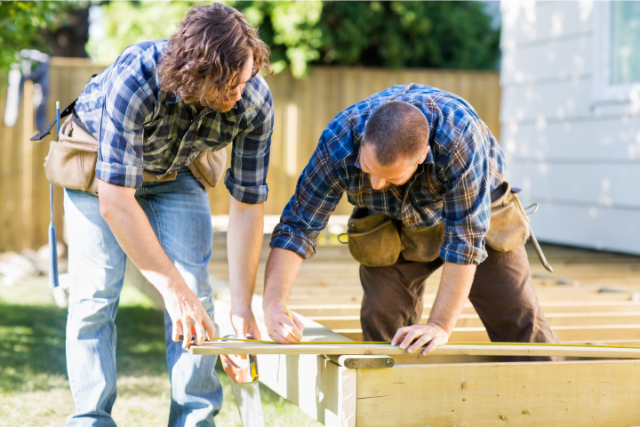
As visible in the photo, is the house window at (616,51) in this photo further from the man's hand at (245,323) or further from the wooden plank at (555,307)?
the man's hand at (245,323)

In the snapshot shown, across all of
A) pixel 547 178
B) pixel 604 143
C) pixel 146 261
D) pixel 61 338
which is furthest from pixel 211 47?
pixel 547 178

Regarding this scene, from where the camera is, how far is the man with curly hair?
164 cm

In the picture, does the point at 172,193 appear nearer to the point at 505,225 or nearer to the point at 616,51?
the point at 505,225

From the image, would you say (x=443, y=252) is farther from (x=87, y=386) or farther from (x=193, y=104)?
(x=87, y=386)

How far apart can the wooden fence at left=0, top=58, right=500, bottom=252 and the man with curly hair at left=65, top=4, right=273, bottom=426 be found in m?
4.96

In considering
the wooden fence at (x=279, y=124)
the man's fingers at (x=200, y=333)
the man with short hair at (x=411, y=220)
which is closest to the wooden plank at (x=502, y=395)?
the man with short hair at (x=411, y=220)

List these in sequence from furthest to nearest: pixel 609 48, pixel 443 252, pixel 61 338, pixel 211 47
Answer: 1. pixel 609 48
2. pixel 61 338
3. pixel 443 252
4. pixel 211 47

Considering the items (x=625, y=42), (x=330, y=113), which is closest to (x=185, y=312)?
(x=625, y=42)

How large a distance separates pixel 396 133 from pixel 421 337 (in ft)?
1.96

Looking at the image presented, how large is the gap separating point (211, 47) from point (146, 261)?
59cm

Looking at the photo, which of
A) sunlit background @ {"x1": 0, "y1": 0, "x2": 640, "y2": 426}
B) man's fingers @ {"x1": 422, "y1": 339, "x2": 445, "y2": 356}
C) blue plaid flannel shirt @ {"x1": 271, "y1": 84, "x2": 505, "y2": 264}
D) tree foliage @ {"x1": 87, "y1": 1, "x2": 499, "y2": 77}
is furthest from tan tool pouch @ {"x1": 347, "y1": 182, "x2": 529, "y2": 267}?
tree foliage @ {"x1": 87, "y1": 1, "x2": 499, "y2": 77}

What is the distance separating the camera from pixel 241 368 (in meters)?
2.05

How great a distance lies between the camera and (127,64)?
1.76 metres

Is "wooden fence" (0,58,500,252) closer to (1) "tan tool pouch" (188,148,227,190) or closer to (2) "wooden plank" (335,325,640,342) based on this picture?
(1) "tan tool pouch" (188,148,227,190)
